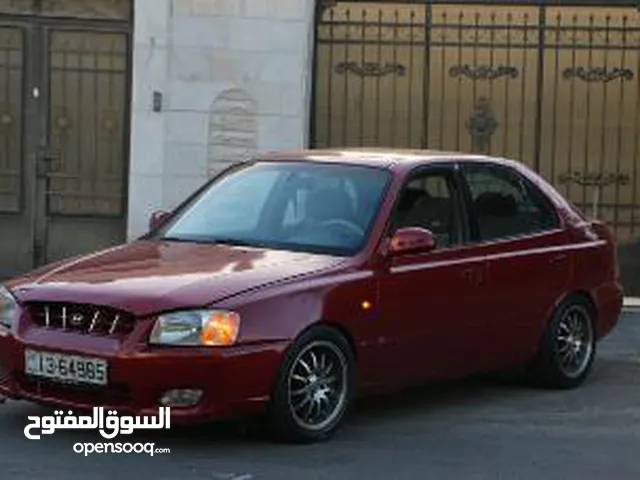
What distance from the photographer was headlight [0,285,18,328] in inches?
259

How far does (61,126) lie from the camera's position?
13.2 m

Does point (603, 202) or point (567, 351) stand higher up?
point (603, 202)

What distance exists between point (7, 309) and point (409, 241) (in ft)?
6.96

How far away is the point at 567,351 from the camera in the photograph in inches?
332

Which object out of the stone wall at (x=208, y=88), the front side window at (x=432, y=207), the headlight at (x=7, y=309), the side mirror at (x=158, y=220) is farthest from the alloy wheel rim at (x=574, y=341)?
the stone wall at (x=208, y=88)

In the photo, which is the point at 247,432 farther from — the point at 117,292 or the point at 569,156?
the point at 569,156

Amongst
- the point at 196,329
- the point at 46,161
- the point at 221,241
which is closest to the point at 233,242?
the point at 221,241

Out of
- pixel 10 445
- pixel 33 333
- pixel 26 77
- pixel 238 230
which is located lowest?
pixel 10 445

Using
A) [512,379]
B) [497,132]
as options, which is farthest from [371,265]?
[497,132]

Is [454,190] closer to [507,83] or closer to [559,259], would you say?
[559,259]

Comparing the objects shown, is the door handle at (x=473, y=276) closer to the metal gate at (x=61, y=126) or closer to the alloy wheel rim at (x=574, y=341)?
the alloy wheel rim at (x=574, y=341)

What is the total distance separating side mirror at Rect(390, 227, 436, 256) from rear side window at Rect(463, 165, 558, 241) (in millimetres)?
742

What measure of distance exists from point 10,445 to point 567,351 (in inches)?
144

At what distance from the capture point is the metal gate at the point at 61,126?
13188mm
